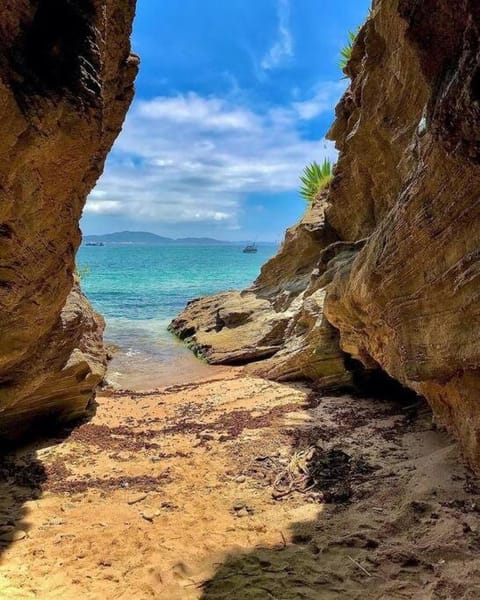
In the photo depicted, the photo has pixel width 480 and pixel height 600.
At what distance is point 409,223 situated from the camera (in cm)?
579

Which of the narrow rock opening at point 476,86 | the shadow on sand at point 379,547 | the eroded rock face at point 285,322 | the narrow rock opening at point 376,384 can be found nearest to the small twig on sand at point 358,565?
the shadow on sand at point 379,547

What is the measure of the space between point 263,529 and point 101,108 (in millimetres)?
4876

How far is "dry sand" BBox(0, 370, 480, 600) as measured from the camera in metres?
4.44

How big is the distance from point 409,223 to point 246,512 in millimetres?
4180

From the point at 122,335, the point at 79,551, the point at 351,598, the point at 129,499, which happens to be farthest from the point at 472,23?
the point at 122,335

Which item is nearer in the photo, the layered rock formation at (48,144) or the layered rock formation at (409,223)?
the layered rock formation at (48,144)

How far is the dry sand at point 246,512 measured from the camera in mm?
4441

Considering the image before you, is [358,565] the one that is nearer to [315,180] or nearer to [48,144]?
[48,144]

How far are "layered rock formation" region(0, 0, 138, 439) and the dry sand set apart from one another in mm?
1816

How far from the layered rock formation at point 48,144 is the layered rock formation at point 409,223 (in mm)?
2857

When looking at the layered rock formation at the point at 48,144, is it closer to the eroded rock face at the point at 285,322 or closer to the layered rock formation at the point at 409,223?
the layered rock formation at the point at 409,223

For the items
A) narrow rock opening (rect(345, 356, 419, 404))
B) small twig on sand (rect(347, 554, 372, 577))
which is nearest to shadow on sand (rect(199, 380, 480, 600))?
small twig on sand (rect(347, 554, 372, 577))

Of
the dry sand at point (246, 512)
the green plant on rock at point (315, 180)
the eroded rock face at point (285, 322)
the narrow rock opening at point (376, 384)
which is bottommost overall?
the dry sand at point (246, 512)

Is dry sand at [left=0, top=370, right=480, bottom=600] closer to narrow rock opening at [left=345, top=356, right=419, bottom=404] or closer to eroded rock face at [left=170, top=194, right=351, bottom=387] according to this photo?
narrow rock opening at [left=345, top=356, right=419, bottom=404]
